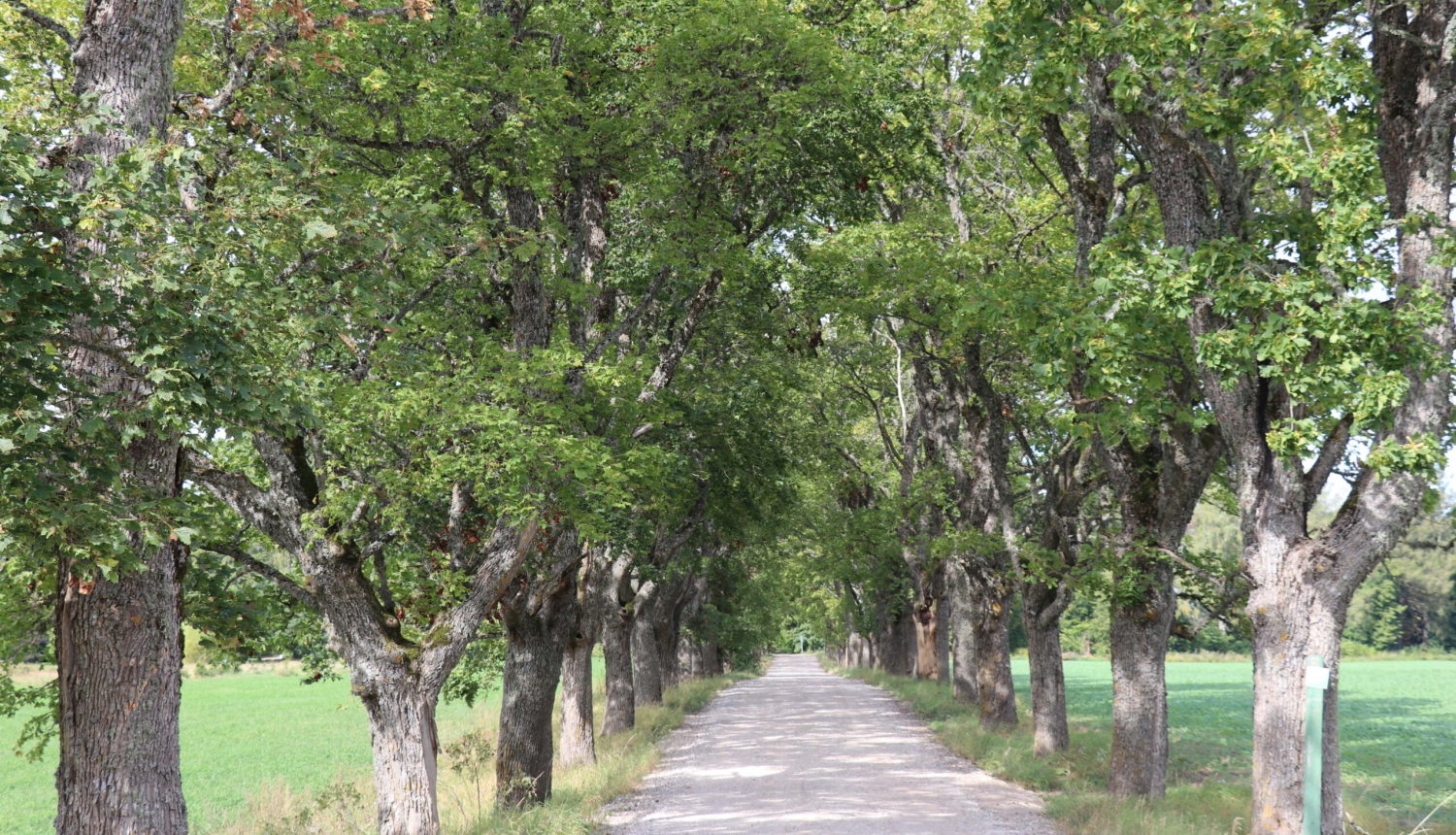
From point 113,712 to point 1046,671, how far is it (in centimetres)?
1432

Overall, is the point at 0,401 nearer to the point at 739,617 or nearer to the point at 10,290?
the point at 10,290

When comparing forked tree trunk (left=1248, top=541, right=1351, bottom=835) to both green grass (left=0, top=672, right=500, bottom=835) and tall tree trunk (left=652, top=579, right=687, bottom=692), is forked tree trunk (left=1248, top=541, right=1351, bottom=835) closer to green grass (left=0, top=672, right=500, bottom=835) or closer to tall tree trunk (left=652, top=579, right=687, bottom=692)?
green grass (left=0, top=672, right=500, bottom=835)

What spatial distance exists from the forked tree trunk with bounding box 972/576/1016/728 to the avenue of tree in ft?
8.39

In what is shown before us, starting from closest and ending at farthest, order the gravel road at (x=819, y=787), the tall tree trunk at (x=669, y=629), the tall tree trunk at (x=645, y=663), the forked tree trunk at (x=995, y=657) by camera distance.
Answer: the gravel road at (x=819, y=787), the forked tree trunk at (x=995, y=657), the tall tree trunk at (x=645, y=663), the tall tree trunk at (x=669, y=629)

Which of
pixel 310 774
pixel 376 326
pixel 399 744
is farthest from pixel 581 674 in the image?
pixel 310 774

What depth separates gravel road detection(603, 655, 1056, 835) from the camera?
11945mm

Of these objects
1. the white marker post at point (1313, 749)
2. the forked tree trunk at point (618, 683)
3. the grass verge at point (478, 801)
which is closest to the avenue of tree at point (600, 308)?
the grass verge at point (478, 801)

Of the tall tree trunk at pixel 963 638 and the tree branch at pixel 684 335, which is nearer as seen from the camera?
the tree branch at pixel 684 335

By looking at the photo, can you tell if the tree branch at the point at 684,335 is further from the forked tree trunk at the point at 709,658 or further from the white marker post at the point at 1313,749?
the forked tree trunk at the point at 709,658

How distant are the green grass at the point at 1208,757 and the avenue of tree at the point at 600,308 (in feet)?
3.38

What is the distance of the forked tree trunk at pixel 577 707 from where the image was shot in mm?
17562

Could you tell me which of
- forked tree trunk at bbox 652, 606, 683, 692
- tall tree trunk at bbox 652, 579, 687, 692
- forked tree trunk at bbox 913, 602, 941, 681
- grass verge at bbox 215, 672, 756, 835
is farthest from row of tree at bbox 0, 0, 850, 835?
forked tree trunk at bbox 913, 602, 941, 681

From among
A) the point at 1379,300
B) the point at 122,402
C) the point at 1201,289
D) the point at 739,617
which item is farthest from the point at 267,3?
the point at 739,617

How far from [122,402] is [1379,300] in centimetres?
882
